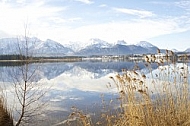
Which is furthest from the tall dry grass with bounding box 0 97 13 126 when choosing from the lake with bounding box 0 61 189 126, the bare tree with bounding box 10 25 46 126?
the lake with bounding box 0 61 189 126

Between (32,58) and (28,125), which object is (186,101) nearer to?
(32,58)

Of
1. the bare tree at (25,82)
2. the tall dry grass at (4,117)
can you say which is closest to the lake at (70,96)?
the bare tree at (25,82)

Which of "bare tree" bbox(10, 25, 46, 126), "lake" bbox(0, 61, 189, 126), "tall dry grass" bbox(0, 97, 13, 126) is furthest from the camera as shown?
"lake" bbox(0, 61, 189, 126)

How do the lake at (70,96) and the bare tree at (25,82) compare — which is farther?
the lake at (70,96)

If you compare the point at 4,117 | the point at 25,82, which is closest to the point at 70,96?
the point at 25,82

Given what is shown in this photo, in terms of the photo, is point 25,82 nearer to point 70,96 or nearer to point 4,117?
point 4,117

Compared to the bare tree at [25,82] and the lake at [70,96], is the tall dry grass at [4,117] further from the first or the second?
the lake at [70,96]

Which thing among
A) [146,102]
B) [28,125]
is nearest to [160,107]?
[146,102]

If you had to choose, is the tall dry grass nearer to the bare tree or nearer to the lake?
the bare tree

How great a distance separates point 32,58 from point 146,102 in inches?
136

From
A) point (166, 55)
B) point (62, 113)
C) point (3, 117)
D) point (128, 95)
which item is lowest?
point (62, 113)

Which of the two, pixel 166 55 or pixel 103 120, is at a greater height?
pixel 166 55

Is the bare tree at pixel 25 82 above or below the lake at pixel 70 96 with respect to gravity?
above

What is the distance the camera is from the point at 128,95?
681cm
